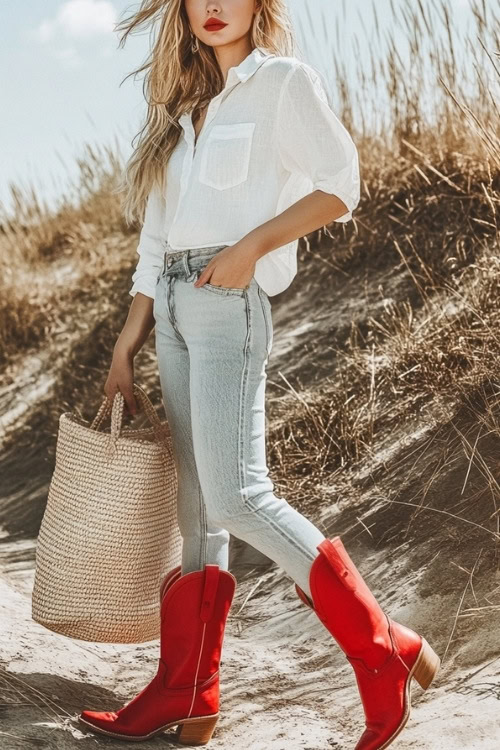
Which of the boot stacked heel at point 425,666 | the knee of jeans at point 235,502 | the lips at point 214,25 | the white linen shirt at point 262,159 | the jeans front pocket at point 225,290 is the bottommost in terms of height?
the boot stacked heel at point 425,666

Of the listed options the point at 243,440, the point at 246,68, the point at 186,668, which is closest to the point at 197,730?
the point at 186,668

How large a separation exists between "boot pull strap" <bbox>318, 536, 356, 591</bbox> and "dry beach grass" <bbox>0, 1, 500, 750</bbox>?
16.1 inches

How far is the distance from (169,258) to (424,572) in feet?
4.14

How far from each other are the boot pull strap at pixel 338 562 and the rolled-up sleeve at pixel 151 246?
28.8 inches

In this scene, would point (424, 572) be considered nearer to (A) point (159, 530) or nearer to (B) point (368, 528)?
(B) point (368, 528)

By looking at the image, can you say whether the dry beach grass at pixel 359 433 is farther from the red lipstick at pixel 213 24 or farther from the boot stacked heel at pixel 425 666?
the red lipstick at pixel 213 24

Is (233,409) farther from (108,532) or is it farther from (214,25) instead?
(214,25)

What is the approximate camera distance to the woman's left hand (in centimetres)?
188

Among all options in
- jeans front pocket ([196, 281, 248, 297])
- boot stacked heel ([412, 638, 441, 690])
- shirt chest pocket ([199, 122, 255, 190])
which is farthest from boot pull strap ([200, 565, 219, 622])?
shirt chest pocket ([199, 122, 255, 190])

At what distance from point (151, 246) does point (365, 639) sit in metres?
1.02

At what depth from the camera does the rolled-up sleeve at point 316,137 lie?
1917mm

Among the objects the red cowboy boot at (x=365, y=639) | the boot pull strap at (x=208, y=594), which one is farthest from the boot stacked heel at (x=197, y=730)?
the red cowboy boot at (x=365, y=639)

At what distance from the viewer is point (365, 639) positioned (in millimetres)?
1886

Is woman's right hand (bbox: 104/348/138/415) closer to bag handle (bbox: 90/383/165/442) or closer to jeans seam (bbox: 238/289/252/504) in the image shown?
bag handle (bbox: 90/383/165/442)
